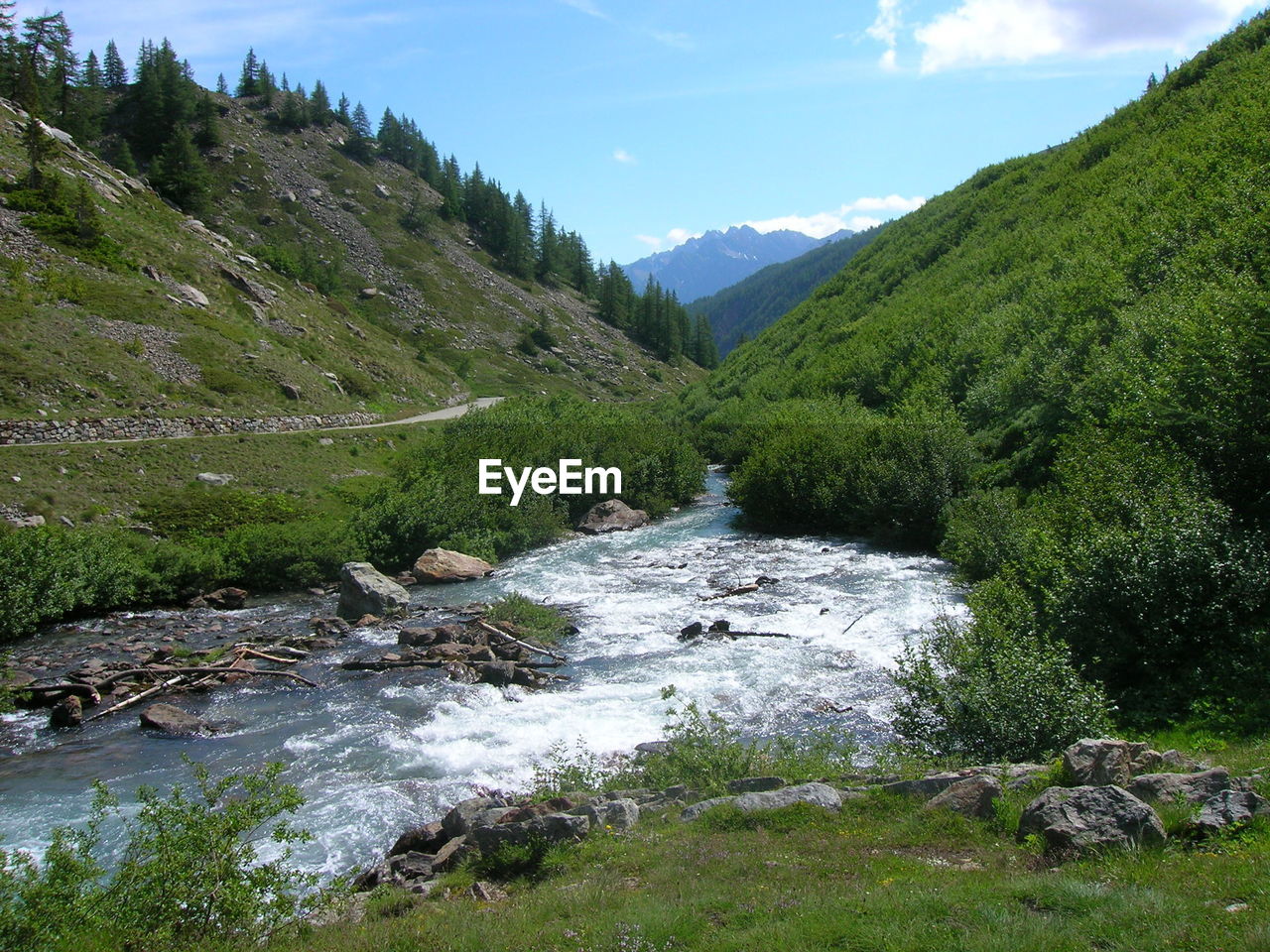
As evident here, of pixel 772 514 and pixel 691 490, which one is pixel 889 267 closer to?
pixel 691 490

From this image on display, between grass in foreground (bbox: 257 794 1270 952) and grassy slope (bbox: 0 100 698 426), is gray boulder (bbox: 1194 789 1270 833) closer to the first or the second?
grass in foreground (bbox: 257 794 1270 952)

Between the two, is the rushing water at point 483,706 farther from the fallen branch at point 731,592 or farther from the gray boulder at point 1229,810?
the gray boulder at point 1229,810

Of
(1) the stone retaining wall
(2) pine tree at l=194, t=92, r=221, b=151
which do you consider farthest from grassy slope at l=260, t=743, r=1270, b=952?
(2) pine tree at l=194, t=92, r=221, b=151

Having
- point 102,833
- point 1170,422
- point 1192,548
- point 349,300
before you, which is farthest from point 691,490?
point 349,300

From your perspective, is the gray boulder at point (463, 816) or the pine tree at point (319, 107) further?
the pine tree at point (319, 107)

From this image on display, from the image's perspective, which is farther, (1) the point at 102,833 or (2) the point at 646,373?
(2) the point at 646,373

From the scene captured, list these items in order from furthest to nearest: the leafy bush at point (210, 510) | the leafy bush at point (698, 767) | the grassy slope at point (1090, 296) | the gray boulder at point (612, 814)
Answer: the leafy bush at point (210, 510), the grassy slope at point (1090, 296), the leafy bush at point (698, 767), the gray boulder at point (612, 814)

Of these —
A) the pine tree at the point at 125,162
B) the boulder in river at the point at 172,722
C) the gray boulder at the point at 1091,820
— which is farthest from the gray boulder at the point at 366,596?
the pine tree at the point at 125,162
